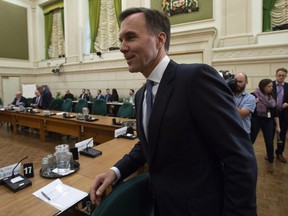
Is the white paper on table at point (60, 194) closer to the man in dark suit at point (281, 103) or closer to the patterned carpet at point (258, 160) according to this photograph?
the patterned carpet at point (258, 160)

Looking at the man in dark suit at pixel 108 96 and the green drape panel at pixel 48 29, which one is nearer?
the man in dark suit at pixel 108 96

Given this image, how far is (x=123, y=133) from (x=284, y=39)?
542 cm

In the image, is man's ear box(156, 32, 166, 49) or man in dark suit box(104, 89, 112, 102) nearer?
man's ear box(156, 32, 166, 49)

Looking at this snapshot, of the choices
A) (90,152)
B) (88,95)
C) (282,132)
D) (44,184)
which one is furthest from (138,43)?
(88,95)

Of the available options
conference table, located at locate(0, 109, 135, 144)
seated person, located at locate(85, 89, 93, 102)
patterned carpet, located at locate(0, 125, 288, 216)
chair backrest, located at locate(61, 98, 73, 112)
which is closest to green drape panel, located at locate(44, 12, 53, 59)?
seated person, located at locate(85, 89, 93, 102)

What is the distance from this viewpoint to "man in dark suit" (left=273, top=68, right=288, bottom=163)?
11.9 ft

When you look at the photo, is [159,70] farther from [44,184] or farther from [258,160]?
[258,160]

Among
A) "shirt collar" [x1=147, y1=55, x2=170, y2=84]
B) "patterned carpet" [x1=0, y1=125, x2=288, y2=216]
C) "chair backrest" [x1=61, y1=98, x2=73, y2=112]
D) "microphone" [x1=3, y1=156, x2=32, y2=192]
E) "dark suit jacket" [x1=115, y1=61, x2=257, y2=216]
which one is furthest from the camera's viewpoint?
"chair backrest" [x1=61, y1=98, x2=73, y2=112]

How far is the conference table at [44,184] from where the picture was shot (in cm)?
114

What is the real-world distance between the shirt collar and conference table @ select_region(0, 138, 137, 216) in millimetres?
→ 888

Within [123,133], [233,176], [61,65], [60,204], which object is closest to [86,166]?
[60,204]

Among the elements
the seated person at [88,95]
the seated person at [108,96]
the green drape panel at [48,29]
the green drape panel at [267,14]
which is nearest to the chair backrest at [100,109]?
the seated person at [108,96]

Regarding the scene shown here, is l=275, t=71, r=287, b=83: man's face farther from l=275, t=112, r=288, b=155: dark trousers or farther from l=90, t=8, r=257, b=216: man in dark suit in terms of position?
l=90, t=8, r=257, b=216: man in dark suit

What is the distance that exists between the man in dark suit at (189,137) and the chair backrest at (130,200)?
0.15ft
